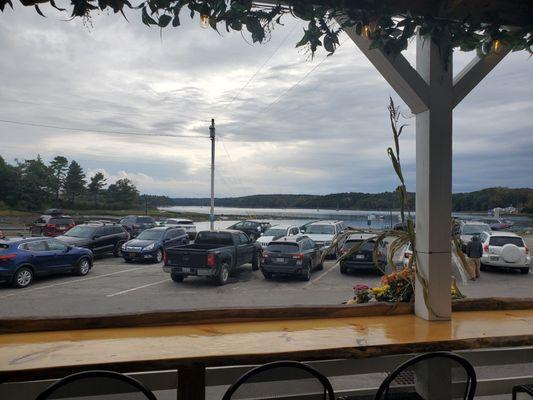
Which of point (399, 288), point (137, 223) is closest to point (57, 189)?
point (137, 223)

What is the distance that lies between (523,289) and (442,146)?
39.5ft

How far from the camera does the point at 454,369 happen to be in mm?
2707

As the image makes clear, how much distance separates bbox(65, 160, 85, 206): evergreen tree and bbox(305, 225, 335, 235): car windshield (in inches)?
1913

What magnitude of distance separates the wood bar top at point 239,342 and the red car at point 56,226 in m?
25.2

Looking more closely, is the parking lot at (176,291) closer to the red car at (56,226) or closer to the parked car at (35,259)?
the parked car at (35,259)

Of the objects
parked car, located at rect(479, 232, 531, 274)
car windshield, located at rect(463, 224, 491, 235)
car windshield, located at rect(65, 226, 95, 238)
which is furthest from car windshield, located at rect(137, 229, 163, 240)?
car windshield, located at rect(463, 224, 491, 235)

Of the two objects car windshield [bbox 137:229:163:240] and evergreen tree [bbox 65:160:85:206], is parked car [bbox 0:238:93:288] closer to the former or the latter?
car windshield [bbox 137:229:163:240]

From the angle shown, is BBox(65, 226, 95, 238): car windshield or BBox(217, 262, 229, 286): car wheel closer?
BBox(217, 262, 229, 286): car wheel

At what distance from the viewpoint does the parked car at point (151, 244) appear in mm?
18672

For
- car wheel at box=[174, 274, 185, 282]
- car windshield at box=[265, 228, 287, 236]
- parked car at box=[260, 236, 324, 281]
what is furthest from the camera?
car windshield at box=[265, 228, 287, 236]

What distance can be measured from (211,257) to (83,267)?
16.4 feet

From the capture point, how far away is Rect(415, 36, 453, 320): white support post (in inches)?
140

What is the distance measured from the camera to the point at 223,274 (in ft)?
45.8

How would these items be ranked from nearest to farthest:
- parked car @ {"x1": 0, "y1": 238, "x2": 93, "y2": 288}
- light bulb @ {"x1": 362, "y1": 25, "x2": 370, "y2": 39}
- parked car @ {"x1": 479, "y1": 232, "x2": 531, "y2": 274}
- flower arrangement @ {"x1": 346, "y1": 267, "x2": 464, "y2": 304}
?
light bulb @ {"x1": 362, "y1": 25, "x2": 370, "y2": 39}
flower arrangement @ {"x1": 346, "y1": 267, "x2": 464, "y2": 304}
parked car @ {"x1": 0, "y1": 238, "x2": 93, "y2": 288}
parked car @ {"x1": 479, "y1": 232, "x2": 531, "y2": 274}
